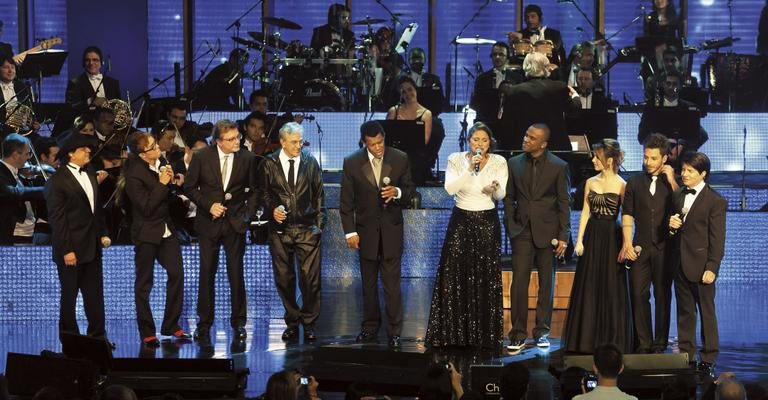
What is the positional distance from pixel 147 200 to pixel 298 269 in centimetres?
122

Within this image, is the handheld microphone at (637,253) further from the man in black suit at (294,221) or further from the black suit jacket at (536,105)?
the black suit jacket at (536,105)

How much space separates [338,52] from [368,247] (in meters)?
7.19

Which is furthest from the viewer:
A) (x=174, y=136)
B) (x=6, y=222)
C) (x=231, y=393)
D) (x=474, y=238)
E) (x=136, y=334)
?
(x=174, y=136)

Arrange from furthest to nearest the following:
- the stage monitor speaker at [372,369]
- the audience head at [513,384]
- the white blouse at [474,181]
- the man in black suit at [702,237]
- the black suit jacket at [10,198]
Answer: the black suit jacket at [10,198]
the white blouse at [474,181]
the man in black suit at [702,237]
the stage monitor speaker at [372,369]
the audience head at [513,384]

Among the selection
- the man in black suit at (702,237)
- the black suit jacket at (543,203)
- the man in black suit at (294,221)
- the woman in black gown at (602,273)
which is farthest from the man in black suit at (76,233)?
the man in black suit at (702,237)

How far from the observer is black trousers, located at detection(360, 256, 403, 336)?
31.0 ft

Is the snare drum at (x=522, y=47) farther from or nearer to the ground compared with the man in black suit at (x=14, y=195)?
farther from the ground

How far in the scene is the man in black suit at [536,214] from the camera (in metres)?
9.21

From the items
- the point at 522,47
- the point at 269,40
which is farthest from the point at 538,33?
the point at 269,40

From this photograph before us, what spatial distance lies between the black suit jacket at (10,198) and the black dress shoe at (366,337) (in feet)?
11.1

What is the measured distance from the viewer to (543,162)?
9.24m

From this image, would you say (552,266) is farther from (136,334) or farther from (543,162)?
(136,334)

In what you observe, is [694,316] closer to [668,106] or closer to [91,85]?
[668,106]

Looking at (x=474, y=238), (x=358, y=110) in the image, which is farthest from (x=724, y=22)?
(x=474, y=238)
